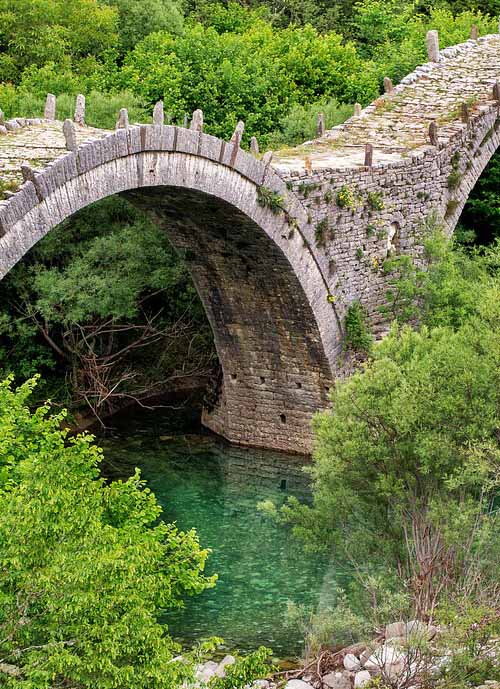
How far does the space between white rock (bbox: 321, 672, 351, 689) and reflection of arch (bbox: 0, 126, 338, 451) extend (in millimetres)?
5293

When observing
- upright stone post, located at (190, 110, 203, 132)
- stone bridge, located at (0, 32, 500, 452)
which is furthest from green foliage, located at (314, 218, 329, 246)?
upright stone post, located at (190, 110, 203, 132)

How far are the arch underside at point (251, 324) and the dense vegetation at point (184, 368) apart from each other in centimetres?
99

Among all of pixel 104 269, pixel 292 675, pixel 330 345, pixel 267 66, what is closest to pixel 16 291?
pixel 104 269

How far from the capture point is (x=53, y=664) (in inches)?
416

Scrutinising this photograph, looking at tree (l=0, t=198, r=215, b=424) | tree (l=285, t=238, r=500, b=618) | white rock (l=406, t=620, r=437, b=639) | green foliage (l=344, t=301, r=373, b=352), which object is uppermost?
tree (l=0, t=198, r=215, b=424)

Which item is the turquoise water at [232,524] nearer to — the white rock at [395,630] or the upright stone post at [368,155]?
the white rock at [395,630]

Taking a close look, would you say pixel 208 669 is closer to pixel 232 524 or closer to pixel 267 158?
pixel 232 524

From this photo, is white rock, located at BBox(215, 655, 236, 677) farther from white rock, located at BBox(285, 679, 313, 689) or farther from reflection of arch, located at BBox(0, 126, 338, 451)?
reflection of arch, located at BBox(0, 126, 338, 451)

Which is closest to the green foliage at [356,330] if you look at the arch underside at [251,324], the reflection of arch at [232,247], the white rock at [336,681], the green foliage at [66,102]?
the reflection of arch at [232,247]

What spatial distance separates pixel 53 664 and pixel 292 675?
14.5ft

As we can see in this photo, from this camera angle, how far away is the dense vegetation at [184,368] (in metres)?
11.2

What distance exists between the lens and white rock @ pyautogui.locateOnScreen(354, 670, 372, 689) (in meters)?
13.6

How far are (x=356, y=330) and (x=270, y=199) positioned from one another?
3.05 meters

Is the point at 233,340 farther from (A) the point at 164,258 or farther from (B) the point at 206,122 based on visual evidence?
(B) the point at 206,122
